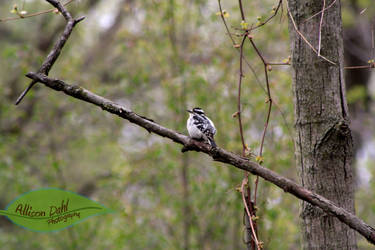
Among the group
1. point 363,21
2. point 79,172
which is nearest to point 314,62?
point 363,21

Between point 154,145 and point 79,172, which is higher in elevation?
point 79,172

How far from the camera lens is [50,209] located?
1941 millimetres

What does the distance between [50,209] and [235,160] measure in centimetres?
91

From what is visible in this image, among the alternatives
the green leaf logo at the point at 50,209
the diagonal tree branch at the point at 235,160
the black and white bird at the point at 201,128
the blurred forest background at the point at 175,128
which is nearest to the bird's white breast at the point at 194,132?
the black and white bird at the point at 201,128

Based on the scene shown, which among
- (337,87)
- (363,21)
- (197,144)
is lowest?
(197,144)

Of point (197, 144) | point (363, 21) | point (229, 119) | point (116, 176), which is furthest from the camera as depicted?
point (363, 21)

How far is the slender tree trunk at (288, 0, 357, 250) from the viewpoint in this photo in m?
1.93

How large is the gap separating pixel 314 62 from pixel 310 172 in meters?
0.54

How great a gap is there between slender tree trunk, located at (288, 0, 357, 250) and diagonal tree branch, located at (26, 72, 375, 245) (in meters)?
0.24

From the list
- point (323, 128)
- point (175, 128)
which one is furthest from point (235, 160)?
point (175, 128)

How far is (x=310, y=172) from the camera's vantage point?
1.98 m

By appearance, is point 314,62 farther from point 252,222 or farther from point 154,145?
Result: point 154,145

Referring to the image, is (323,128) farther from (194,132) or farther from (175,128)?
(175,128)

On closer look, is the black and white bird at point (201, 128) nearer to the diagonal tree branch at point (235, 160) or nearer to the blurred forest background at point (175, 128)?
the diagonal tree branch at point (235, 160)
